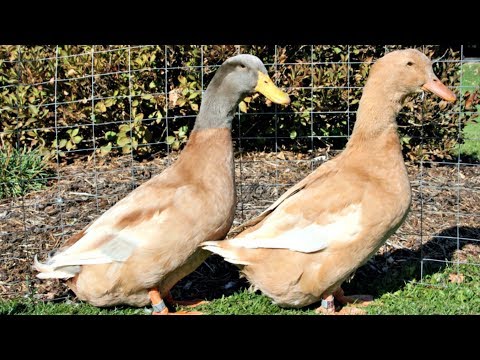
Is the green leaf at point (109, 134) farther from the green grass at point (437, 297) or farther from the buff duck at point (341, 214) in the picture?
the green grass at point (437, 297)

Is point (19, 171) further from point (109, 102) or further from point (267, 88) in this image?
point (267, 88)

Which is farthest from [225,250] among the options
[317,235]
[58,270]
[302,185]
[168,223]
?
[58,270]

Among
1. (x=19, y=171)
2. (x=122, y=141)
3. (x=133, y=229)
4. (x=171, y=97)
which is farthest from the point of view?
(x=122, y=141)

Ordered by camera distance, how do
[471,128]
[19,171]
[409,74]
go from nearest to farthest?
1. [409,74]
2. [19,171]
3. [471,128]

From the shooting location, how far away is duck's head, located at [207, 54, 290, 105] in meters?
4.09

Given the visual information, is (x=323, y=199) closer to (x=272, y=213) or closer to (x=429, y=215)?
(x=272, y=213)

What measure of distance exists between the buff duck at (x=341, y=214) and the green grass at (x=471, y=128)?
1.93 metres

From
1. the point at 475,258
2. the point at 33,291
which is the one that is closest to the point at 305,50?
the point at 475,258

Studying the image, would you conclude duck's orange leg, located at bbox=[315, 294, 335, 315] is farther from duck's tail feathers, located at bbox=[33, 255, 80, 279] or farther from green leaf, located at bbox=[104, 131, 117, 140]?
green leaf, located at bbox=[104, 131, 117, 140]

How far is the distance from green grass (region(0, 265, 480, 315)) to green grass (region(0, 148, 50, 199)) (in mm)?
1739

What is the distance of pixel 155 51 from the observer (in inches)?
232

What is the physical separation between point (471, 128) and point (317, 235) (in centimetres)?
692

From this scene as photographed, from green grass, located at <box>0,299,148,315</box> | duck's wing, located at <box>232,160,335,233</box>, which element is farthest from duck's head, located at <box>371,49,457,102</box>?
green grass, located at <box>0,299,148,315</box>

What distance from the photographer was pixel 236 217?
5574 millimetres
